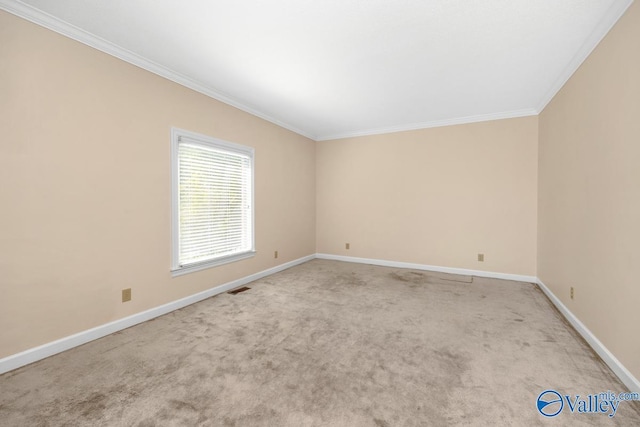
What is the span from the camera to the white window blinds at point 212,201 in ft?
10.8

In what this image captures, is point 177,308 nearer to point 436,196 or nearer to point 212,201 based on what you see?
point 212,201

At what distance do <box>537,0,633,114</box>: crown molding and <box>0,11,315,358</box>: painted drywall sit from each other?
402 cm

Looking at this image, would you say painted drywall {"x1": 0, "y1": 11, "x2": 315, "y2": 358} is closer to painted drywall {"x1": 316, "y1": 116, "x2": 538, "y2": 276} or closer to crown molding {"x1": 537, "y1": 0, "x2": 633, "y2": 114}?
painted drywall {"x1": 316, "y1": 116, "x2": 538, "y2": 276}

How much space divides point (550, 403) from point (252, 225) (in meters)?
3.80

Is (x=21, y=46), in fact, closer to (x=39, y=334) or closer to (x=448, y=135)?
(x=39, y=334)

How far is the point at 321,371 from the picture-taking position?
2023 millimetres

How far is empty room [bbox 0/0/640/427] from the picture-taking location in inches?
71.0

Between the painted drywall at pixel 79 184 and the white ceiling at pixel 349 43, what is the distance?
292mm

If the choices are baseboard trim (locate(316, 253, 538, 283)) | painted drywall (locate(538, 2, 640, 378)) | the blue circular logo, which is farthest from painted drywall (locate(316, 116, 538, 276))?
the blue circular logo

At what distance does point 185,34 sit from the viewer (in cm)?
240

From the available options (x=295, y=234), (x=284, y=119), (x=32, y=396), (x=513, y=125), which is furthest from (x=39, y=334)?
(x=513, y=125)

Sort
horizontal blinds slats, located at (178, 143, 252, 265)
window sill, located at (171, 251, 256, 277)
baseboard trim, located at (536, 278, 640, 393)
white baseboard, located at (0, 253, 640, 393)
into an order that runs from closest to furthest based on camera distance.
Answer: baseboard trim, located at (536, 278, 640, 393) < white baseboard, located at (0, 253, 640, 393) < window sill, located at (171, 251, 256, 277) < horizontal blinds slats, located at (178, 143, 252, 265)

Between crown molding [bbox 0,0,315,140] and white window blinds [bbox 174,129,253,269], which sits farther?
white window blinds [bbox 174,129,253,269]

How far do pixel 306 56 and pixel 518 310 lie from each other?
3741mm
